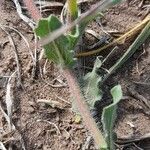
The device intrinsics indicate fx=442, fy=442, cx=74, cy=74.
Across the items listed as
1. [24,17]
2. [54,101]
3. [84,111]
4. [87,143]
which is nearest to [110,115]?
[84,111]

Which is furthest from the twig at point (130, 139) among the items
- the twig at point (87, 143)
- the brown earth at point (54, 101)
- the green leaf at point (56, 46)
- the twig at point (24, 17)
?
the twig at point (24, 17)

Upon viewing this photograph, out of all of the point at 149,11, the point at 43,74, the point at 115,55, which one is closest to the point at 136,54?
the point at 115,55

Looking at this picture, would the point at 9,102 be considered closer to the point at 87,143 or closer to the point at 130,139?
the point at 87,143

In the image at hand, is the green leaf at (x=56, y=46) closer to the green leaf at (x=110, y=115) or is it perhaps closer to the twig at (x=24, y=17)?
the green leaf at (x=110, y=115)

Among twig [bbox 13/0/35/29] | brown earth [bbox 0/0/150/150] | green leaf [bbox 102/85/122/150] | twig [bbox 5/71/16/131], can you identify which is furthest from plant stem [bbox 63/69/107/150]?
twig [bbox 13/0/35/29]

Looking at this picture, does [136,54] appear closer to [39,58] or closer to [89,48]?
[89,48]
